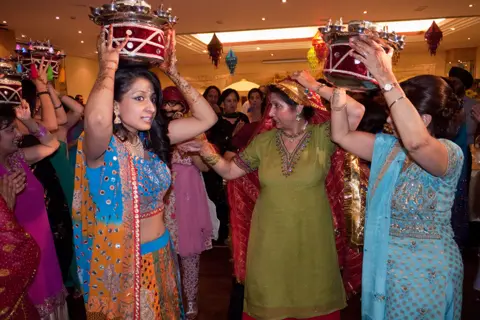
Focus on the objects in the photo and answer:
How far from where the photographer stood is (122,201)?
1565mm

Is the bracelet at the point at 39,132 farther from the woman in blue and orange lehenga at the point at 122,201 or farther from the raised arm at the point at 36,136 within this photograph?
the woman in blue and orange lehenga at the point at 122,201

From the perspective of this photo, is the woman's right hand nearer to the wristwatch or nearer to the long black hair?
the long black hair

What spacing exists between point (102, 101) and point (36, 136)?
1663 mm

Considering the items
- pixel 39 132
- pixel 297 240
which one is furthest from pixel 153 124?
pixel 39 132

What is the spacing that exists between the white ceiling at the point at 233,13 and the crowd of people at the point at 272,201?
6.24 metres

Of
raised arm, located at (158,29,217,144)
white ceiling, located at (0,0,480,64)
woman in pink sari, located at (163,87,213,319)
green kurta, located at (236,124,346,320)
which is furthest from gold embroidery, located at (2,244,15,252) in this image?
white ceiling, located at (0,0,480,64)

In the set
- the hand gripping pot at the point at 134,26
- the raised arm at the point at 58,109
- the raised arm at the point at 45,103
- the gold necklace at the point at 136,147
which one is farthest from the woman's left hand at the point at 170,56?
the raised arm at the point at 58,109

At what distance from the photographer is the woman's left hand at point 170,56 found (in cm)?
169

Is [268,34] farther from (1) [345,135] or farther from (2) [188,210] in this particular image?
(1) [345,135]

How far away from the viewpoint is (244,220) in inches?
107

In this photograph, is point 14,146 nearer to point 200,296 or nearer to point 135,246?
point 135,246

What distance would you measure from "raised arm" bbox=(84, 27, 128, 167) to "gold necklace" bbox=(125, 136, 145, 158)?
20 cm

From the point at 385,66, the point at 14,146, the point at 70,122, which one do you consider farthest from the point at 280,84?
the point at 70,122

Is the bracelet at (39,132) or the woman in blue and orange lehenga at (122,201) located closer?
the woman in blue and orange lehenga at (122,201)
